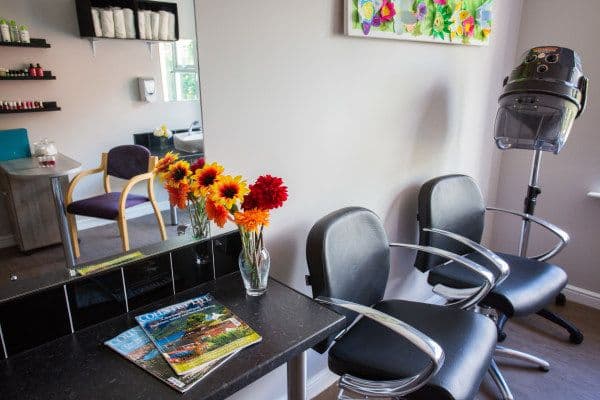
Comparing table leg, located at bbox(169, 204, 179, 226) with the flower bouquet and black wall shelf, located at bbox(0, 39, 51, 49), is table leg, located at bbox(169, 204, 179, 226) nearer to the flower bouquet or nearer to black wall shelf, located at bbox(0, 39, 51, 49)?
the flower bouquet

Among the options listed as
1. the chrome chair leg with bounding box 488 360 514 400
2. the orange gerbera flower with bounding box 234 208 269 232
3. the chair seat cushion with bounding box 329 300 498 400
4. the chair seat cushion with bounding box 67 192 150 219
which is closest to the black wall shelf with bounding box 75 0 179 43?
the chair seat cushion with bounding box 67 192 150 219

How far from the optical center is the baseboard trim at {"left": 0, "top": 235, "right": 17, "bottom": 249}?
934 millimetres

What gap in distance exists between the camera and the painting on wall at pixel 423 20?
1.50 m

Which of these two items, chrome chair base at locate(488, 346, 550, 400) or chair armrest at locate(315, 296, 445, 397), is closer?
chair armrest at locate(315, 296, 445, 397)

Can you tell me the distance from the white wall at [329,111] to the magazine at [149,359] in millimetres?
561

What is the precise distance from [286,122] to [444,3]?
1024 millimetres

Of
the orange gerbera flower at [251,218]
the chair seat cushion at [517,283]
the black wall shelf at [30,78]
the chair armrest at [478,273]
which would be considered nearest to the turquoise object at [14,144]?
the black wall shelf at [30,78]

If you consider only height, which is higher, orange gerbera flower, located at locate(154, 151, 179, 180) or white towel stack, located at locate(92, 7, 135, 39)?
white towel stack, located at locate(92, 7, 135, 39)

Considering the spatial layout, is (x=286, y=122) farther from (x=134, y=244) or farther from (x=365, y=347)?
(x=365, y=347)

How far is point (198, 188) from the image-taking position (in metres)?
1.16

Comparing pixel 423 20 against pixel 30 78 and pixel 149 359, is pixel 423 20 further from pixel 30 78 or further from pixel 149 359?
pixel 149 359

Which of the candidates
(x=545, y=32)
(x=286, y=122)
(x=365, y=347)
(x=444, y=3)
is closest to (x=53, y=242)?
(x=286, y=122)

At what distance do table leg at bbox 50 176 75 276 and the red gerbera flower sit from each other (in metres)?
0.46

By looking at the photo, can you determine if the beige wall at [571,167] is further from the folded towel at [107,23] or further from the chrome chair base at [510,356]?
the folded towel at [107,23]
